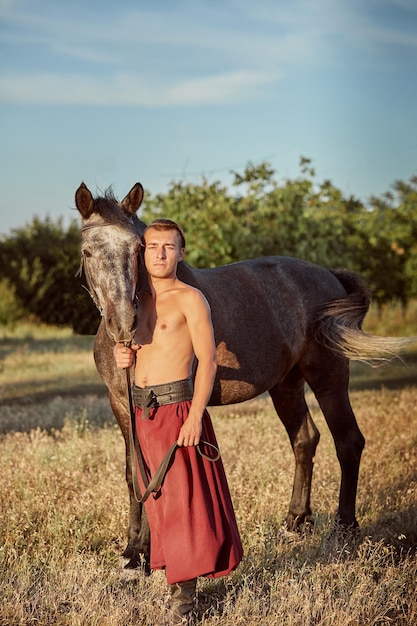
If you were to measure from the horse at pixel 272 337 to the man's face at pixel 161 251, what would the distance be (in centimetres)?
27

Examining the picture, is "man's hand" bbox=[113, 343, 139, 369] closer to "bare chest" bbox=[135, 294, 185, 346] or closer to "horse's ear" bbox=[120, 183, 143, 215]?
"bare chest" bbox=[135, 294, 185, 346]

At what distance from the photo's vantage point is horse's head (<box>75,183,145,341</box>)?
4012mm

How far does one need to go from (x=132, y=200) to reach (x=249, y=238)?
12.8 metres

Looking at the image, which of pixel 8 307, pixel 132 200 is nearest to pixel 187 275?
pixel 132 200

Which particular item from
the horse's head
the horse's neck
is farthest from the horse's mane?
the horse's neck

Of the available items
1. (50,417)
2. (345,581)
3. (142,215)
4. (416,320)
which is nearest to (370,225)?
(416,320)

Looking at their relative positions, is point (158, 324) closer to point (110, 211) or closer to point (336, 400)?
point (110, 211)

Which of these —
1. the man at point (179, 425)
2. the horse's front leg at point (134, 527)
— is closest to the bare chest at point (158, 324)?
the man at point (179, 425)

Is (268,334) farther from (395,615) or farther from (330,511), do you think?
(395,615)

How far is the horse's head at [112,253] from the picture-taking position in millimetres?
4012

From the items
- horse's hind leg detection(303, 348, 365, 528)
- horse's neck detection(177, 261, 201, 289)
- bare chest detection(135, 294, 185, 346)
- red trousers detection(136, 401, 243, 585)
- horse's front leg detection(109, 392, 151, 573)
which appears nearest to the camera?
red trousers detection(136, 401, 243, 585)

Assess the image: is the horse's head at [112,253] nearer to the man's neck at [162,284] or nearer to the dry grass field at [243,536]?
the man's neck at [162,284]

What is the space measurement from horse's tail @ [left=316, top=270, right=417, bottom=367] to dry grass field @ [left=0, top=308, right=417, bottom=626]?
1.22 m

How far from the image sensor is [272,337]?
5.74m
